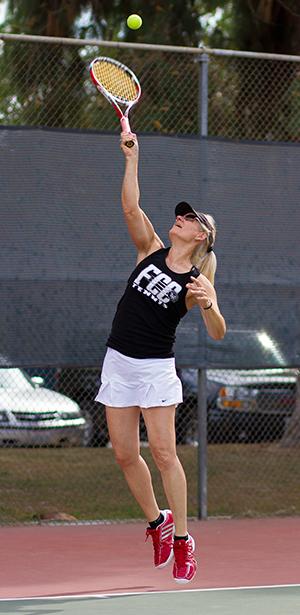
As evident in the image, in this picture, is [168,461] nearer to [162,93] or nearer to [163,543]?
[163,543]

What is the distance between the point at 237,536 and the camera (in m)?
8.93

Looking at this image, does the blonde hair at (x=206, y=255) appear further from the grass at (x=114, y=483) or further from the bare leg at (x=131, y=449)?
the grass at (x=114, y=483)

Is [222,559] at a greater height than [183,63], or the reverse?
[183,63]

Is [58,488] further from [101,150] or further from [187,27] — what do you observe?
[187,27]

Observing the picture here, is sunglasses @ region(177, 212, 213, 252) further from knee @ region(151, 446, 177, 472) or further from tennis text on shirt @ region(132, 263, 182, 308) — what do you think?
knee @ region(151, 446, 177, 472)

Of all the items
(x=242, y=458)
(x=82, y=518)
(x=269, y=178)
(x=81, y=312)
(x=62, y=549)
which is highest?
(x=269, y=178)

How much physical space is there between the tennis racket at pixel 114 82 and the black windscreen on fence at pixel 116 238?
60.5 inches

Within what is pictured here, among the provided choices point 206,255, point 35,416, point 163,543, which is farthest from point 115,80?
point 35,416

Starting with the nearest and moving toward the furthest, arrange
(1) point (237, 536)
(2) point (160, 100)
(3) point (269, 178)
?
(1) point (237, 536) → (3) point (269, 178) → (2) point (160, 100)

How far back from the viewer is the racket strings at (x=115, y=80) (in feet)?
24.9

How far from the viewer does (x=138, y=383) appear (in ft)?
22.5

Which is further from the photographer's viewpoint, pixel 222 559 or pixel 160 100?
pixel 160 100

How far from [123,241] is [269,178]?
47.0 inches

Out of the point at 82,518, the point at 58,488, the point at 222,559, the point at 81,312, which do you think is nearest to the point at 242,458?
the point at 58,488
